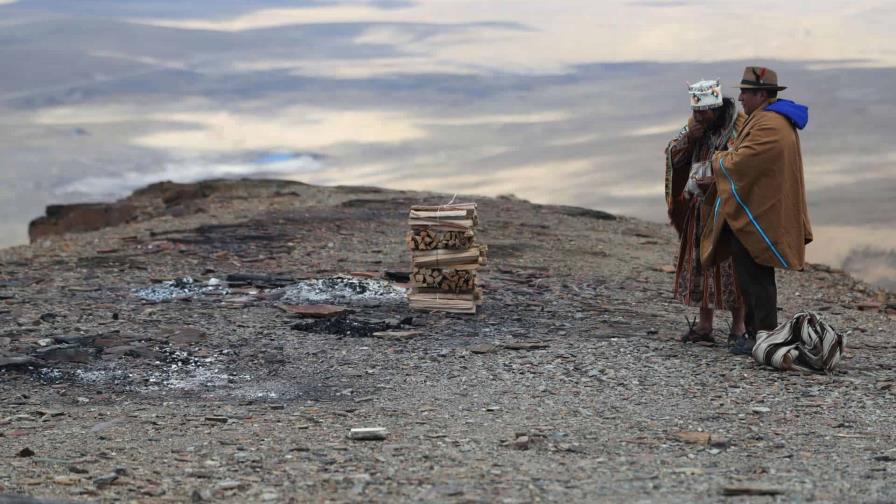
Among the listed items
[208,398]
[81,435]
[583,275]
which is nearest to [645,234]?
[583,275]

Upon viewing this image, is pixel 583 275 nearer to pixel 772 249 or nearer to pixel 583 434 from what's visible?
pixel 772 249

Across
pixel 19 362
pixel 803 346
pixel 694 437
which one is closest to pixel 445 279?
pixel 803 346

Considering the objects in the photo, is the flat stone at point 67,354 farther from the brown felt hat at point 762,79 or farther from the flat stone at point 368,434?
the brown felt hat at point 762,79

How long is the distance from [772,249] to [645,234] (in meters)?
10.4

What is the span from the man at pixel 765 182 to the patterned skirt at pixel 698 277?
399 millimetres

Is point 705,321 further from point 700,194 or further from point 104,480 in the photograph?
point 104,480

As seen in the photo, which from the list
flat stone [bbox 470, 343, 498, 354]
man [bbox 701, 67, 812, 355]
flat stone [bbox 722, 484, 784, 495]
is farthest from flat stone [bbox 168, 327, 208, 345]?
flat stone [bbox 722, 484, 784, 495]

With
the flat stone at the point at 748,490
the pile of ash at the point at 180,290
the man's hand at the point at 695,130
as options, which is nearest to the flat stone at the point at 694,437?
the flat stone at the point at 748,490

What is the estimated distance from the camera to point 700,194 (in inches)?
361

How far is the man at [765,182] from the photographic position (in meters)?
8.72

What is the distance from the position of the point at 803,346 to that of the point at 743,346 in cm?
62

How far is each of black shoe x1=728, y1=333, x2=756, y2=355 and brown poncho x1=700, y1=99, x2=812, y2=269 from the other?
783 millimetres

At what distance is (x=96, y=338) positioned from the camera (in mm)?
10133

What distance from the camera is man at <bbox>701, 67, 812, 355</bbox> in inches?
343
